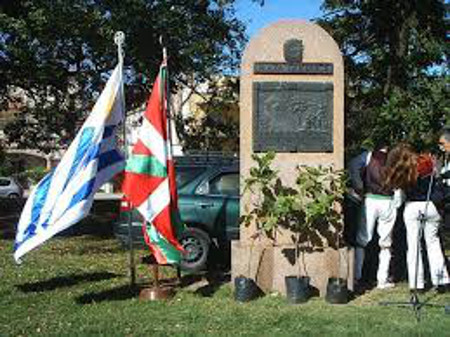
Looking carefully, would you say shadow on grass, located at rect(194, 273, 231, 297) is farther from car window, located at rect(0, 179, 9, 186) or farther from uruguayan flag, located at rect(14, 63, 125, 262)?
car window, located at rect(0, 179, 9, 186)

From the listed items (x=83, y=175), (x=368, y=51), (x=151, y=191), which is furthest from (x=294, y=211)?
(x=368, y=51)

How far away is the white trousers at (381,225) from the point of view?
9.36 m

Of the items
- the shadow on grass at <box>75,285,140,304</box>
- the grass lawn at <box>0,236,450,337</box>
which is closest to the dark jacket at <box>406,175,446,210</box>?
the grass lawn at <box>0,236,450,337</box>

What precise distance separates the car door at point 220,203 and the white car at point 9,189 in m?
32.3

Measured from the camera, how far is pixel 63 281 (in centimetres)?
1002

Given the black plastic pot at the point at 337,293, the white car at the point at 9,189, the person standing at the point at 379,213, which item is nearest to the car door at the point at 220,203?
the person standing at the point at 379,213

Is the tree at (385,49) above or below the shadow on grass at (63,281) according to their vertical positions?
above

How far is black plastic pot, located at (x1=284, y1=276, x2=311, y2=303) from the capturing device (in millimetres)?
8602

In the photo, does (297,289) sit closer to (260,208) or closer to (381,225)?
(260,208)

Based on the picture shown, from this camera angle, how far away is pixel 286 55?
30.0 ft

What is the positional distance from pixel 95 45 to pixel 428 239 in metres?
9.28

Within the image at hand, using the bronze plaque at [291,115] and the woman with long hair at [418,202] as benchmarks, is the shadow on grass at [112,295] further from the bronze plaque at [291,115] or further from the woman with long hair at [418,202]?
the woman with long hair at [418,202]

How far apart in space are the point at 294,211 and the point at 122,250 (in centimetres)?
564

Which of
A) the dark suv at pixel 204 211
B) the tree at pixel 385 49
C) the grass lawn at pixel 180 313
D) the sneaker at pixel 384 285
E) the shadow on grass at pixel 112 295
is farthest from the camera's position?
the tree at pixel 385 49
